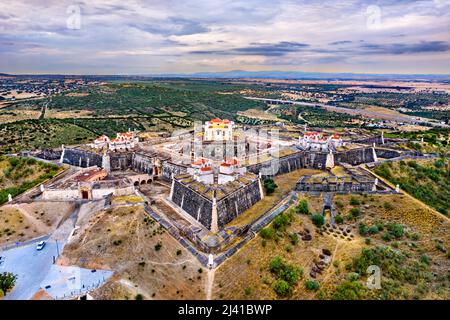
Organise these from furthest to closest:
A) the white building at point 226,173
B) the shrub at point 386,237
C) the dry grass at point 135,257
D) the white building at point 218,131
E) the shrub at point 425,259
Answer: the white building at point 218,131, the white building at point 226,173, the shrub at point 386,237, the shrub at point 425,259, the dry grass at point 135,257

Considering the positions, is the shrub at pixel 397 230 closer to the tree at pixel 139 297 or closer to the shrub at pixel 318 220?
the shrub at pixel 318 220

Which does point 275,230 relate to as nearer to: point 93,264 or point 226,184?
point 226,184

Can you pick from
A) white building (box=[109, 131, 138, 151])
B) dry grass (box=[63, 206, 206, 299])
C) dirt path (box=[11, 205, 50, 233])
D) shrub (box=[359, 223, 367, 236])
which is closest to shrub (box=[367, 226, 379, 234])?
shrub (box=[359, 223, 367, 236])

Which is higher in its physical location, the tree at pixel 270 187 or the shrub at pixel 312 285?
the tree at pixel 270 187

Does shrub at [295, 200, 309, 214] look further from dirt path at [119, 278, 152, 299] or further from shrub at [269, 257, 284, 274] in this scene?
dirt path at [119, 278, 152, 299]

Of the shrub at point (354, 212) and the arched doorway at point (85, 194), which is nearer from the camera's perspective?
the shrub at point (354, 212)

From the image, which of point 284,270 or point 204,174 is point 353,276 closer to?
point 284,270

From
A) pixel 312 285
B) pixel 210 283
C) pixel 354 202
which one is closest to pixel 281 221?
pixel 312 285

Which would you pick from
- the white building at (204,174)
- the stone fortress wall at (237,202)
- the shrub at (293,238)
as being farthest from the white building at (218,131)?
the shrub at (293,238)

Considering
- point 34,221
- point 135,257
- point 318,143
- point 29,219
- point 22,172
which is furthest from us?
point 318,143

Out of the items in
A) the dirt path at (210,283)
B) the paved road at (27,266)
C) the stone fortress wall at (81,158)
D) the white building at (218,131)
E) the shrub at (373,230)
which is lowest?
the paved road at (27,266)
